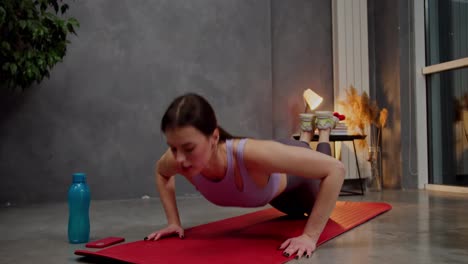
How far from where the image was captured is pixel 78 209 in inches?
77.5

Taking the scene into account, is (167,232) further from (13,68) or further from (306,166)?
(13,68)

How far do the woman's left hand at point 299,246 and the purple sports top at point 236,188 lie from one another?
0.72ft

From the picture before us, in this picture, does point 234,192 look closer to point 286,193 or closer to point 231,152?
point 231,152

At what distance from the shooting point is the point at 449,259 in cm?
159

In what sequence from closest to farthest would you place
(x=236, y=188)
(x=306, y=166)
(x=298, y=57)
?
1. (x=306, y=166)
2. (x=236, y=188)
3. (x=298, y=57)

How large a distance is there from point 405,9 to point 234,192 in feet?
10.4

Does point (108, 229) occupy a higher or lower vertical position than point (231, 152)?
lower

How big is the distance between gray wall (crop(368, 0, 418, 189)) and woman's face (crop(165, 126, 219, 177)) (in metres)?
3.14

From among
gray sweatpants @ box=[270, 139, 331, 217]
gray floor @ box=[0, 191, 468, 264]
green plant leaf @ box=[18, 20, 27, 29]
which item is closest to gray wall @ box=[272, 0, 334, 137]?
gray floor @ box=[0, 191, 468, 264]

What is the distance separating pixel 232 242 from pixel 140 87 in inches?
88.6

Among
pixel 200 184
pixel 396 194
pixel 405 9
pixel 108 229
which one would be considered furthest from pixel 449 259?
pixel 405 9

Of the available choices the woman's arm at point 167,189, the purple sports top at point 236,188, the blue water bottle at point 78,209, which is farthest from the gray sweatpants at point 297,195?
the blue water bottle at point 78,209

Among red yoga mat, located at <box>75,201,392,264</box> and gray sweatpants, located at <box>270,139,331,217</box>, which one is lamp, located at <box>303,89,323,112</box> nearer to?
red yoga mat, located at <box>75,201,392,264</box>

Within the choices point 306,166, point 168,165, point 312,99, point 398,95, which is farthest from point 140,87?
point 306,166
